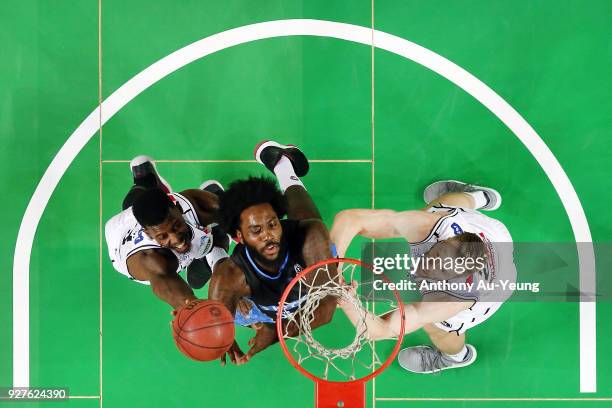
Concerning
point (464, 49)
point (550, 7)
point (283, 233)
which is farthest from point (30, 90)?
point (550, 7)

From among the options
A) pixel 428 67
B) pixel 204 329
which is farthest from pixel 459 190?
pixel 204 329

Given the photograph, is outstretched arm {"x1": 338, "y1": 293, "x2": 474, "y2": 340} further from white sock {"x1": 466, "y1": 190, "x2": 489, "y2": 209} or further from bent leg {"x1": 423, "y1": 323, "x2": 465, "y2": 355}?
white sock {"x1": 466, "y1": 190, "x2": 489, "y2": 209}

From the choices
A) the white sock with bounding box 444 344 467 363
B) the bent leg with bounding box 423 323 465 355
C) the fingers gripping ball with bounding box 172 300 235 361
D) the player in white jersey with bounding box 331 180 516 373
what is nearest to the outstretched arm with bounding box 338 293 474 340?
the player in white jersey with bounding box 331 180 516 373

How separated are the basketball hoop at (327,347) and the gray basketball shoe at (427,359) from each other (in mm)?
168

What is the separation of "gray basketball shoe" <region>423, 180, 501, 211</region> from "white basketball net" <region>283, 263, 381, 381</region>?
645 millimetres

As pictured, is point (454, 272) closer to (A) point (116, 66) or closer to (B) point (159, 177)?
(B) point (159, 177)

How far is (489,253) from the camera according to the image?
2.95m

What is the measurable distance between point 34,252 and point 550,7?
353 centimetres

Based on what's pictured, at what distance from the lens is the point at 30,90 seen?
Result: 3.28 meters

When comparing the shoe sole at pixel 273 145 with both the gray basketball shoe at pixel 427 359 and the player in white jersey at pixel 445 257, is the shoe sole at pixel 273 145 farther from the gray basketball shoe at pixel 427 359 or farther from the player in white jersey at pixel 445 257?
the gray basketball shoe at pixel 427 359

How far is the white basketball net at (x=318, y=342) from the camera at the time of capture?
2777mm

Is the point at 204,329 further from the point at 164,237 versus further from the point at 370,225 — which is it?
the point at 370,225

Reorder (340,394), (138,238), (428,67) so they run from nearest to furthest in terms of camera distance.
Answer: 1. (340,394)
2. (138,238)
3. (428,67)

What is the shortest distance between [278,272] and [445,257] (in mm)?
942
